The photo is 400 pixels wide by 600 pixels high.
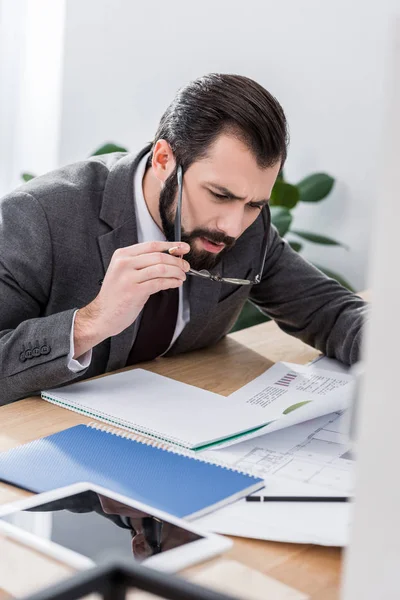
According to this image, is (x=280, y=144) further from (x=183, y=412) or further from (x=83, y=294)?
(x=183, y=412)

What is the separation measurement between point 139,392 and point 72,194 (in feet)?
1.37

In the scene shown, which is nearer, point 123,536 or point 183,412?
point 123,536

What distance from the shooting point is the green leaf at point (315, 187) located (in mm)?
2482

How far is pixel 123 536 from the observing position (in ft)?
2.57

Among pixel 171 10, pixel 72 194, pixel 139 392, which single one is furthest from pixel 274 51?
pixel 139 392

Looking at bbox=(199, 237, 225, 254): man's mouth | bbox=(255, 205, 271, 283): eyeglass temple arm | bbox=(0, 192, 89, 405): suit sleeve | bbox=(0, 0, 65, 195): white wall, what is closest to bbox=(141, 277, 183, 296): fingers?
bbox=(0, 192, 89, 405): suit sleeve

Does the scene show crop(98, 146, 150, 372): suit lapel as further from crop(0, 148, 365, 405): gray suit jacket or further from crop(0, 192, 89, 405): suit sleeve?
crop(0, 192, 89, 405): suit sleeve

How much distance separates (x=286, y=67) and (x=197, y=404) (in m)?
1.69

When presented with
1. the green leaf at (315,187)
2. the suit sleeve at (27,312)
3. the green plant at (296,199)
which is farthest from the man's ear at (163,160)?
the green leaf at (315,187)

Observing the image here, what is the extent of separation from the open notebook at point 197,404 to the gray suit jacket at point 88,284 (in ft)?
0.24

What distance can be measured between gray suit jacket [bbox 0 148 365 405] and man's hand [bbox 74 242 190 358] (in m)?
0.04

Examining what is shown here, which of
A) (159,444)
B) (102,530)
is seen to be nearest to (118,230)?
(159,444)

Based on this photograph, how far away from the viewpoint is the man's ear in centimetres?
148

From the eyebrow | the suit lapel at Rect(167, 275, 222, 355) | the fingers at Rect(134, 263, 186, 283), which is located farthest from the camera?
the suit lapel at Rect(167, 275, 222, 355)
